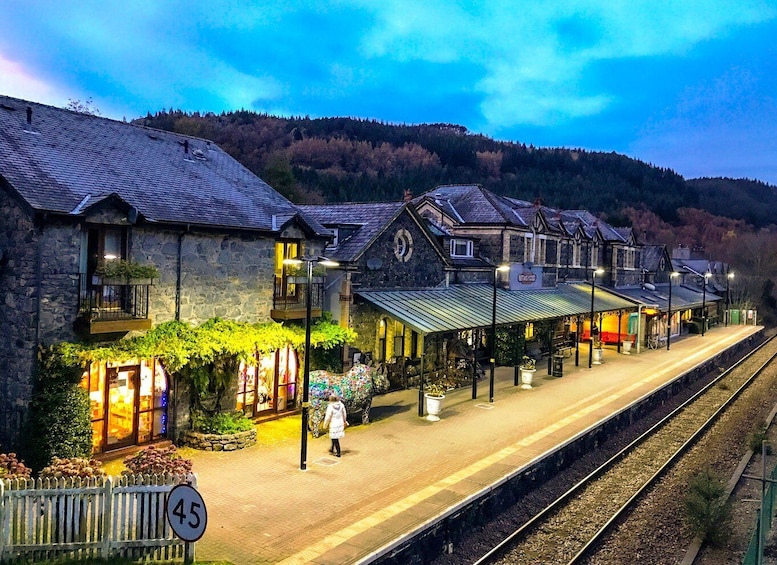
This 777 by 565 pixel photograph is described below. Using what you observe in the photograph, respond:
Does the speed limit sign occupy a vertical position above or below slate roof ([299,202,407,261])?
below

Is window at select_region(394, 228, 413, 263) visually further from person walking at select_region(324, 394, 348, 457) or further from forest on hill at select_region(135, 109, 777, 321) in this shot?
forest on hill at select_region(135, 109, 777, 321)

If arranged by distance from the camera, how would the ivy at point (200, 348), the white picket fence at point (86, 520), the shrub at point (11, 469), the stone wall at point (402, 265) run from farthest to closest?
1. the stone wall at point (402, 265)
2. the ivy at point (200, 348)
3. the shrub at point (11, 469)
4. the white picket fence at point (86, 520)

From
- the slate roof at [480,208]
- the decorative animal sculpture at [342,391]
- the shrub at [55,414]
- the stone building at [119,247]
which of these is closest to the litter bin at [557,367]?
the slate roof at [480,208]

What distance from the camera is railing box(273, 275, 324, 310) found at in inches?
736

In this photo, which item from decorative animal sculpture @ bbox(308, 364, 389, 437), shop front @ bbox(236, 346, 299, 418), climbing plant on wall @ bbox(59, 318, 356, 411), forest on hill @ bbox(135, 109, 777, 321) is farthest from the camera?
forest on hill @ bbox(135, 109, 777, 321)

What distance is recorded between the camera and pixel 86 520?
31.0 ft

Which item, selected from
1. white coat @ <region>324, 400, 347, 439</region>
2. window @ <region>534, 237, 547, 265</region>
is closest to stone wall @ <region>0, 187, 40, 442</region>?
white coat @ <region>324, 400, 347, 439</region>

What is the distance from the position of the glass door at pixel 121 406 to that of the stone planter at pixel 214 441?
128cm

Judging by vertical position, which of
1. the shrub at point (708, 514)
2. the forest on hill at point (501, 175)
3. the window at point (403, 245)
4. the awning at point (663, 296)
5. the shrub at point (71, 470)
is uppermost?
the forest on hill at point (501, 175)

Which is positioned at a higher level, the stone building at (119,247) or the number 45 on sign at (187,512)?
the stone building at (119,247)

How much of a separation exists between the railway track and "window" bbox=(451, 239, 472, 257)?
470 inches

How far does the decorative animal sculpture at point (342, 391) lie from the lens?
1705cm

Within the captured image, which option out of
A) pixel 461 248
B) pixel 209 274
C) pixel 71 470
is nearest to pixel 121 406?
pixel 209 274

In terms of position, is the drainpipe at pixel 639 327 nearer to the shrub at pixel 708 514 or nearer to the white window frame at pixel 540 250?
the white window frame at pixel 540 250
